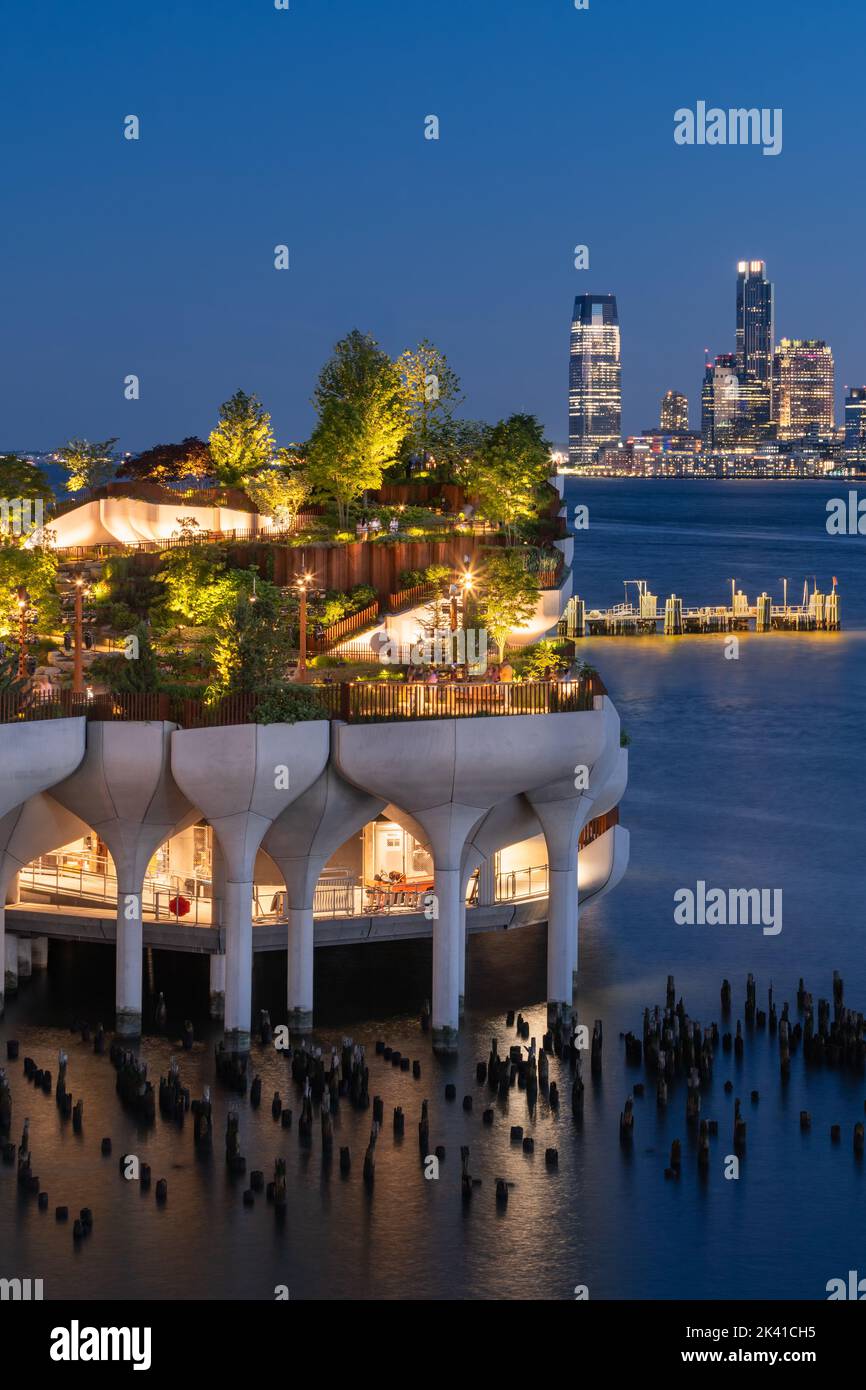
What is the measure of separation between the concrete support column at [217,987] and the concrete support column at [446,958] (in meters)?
6.35

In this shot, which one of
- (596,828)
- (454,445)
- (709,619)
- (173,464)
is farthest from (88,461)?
(709,619)

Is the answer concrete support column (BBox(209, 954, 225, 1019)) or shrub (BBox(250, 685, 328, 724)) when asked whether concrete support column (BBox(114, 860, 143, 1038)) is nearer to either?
concrete support column (BBox(209, 954, 225, 1019))

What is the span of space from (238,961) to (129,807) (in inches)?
189

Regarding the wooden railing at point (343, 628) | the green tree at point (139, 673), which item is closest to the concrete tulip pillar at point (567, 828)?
the green tree at point (139, 673)

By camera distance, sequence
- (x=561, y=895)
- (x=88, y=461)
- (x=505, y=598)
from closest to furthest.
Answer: (x=561, y=895), (x=505, y=598), (x=88, y=461)

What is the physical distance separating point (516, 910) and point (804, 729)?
7231 centimetres

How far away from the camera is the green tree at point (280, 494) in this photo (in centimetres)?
9156

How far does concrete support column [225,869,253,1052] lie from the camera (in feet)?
174

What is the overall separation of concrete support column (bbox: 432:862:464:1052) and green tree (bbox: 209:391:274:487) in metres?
48.1

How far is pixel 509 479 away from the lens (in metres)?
86.2

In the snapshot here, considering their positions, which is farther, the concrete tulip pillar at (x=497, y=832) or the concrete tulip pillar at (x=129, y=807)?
the concrete tulip pillar at (x=497, y=832)

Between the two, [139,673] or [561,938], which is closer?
[139,673]

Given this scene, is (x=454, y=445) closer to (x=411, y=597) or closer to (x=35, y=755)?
(x=411, y=597)

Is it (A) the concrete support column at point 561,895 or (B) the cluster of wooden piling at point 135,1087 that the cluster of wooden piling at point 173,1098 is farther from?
(A) the concrete support column at point 561,895
